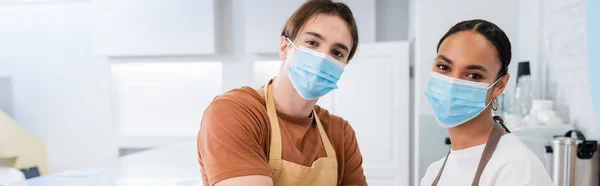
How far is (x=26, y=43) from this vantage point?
3348mm

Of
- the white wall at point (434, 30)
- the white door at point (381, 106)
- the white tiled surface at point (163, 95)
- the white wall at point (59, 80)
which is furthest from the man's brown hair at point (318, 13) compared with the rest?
the white wall at point (59, 80)

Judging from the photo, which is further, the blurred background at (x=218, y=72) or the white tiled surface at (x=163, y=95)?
the white tiled surface at (x=163, y=95)

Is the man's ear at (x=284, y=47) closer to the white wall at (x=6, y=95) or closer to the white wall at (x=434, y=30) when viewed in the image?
the white wall at (x=434, y=30)

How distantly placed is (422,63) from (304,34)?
4.10ft

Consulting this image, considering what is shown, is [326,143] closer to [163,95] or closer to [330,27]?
Answer: [330,27]

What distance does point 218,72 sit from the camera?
123 inches

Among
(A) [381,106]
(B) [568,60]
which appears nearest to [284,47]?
(B) [568,60]

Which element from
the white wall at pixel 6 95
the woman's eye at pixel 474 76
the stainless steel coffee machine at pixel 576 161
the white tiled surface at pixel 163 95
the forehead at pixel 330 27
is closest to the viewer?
the woman's eye at pixel 474 76

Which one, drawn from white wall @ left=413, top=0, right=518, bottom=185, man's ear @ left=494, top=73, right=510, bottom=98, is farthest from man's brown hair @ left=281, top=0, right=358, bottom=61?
white wall @ left=413, top=0, right=518, bottom=185

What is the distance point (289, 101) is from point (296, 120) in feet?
0.15

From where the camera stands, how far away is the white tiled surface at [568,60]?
122 centimetres

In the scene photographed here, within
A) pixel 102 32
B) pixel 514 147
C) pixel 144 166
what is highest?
pixel 102 32

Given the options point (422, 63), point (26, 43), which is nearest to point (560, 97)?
point (422, 63)

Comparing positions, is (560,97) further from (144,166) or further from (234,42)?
(234,42)
